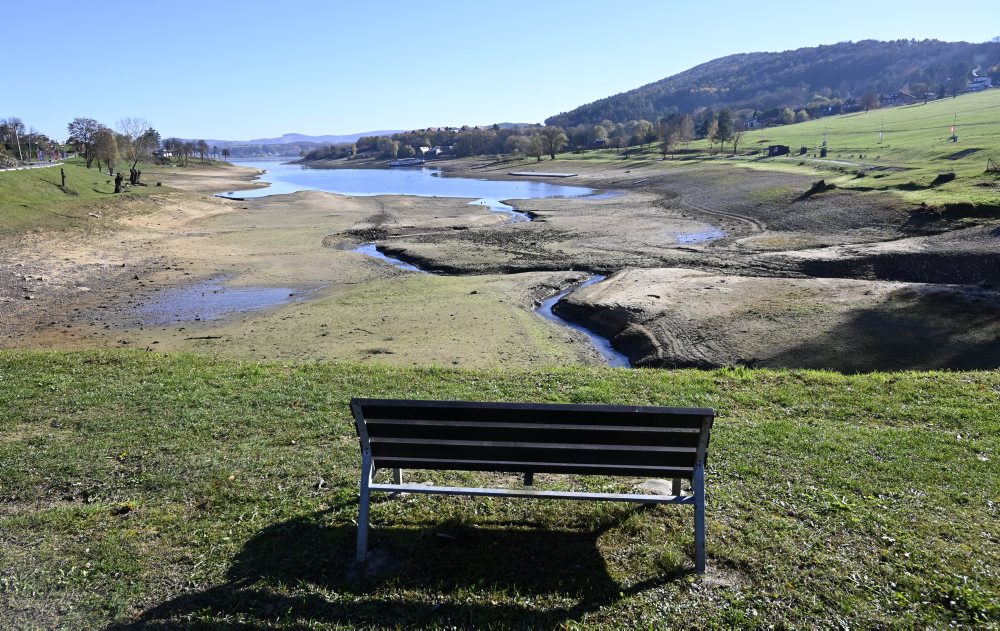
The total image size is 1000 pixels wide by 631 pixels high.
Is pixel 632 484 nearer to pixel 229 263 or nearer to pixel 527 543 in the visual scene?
pixel 527 543

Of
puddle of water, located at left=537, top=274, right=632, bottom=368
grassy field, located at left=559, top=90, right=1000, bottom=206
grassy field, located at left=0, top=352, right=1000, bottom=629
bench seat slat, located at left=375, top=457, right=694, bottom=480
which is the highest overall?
grassy field, located at left=559, top=90, right=1000, bottom=206

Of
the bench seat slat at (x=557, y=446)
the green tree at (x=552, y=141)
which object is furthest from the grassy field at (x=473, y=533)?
the green tree at (x=552, y=141)

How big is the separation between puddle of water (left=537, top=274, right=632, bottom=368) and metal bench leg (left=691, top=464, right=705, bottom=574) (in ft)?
37.6

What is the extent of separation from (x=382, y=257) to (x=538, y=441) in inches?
1067

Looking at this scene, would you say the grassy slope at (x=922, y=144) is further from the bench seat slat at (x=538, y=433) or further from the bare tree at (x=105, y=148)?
the bare tree at (x=105, y=148)

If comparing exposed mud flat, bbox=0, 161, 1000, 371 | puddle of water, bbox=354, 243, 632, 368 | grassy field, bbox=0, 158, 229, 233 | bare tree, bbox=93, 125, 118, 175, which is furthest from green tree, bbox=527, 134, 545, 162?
puddle of water, bbox=354, 243, 632, 368

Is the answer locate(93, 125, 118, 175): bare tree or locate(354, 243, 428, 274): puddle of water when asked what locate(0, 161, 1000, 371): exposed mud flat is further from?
locate(93, 125, 118, 175): bare tree

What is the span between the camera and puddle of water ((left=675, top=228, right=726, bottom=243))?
103 feet

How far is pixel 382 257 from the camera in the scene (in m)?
30.4

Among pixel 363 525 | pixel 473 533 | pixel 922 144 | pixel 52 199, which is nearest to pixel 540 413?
pixel 473 533

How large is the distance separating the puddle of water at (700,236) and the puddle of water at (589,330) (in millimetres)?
8768

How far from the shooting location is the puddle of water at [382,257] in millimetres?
27453

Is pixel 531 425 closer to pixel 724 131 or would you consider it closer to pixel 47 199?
pixel 47 199

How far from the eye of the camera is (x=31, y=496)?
16.6 feet
